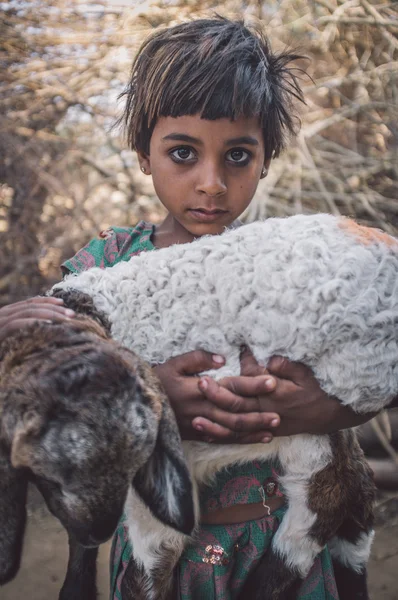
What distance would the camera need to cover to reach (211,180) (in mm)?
1983

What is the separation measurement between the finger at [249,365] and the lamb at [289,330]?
20mm

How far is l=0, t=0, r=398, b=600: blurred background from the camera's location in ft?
16.3

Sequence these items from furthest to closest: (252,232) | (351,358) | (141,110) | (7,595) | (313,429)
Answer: (7,595), (141,110), (252,232), (313,429), (351,358)

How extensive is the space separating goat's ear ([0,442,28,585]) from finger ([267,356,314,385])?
2.41 ft

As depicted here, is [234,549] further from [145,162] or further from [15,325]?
[145,162]

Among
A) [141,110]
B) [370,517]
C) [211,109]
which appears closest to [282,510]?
[370,517]

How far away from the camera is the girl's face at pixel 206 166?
1.99 m

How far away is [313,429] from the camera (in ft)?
5.61

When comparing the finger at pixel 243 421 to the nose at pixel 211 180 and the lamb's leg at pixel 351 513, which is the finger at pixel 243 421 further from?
the nose at pixel 211 180

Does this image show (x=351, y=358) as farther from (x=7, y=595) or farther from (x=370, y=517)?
(x=7, y=595)

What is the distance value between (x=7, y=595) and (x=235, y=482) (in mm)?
2957

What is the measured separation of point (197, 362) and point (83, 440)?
541 mm

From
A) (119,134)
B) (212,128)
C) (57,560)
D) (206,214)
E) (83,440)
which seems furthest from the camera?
Result: (119,134)

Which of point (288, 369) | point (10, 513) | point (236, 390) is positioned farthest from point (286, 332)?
point (10, 513)
